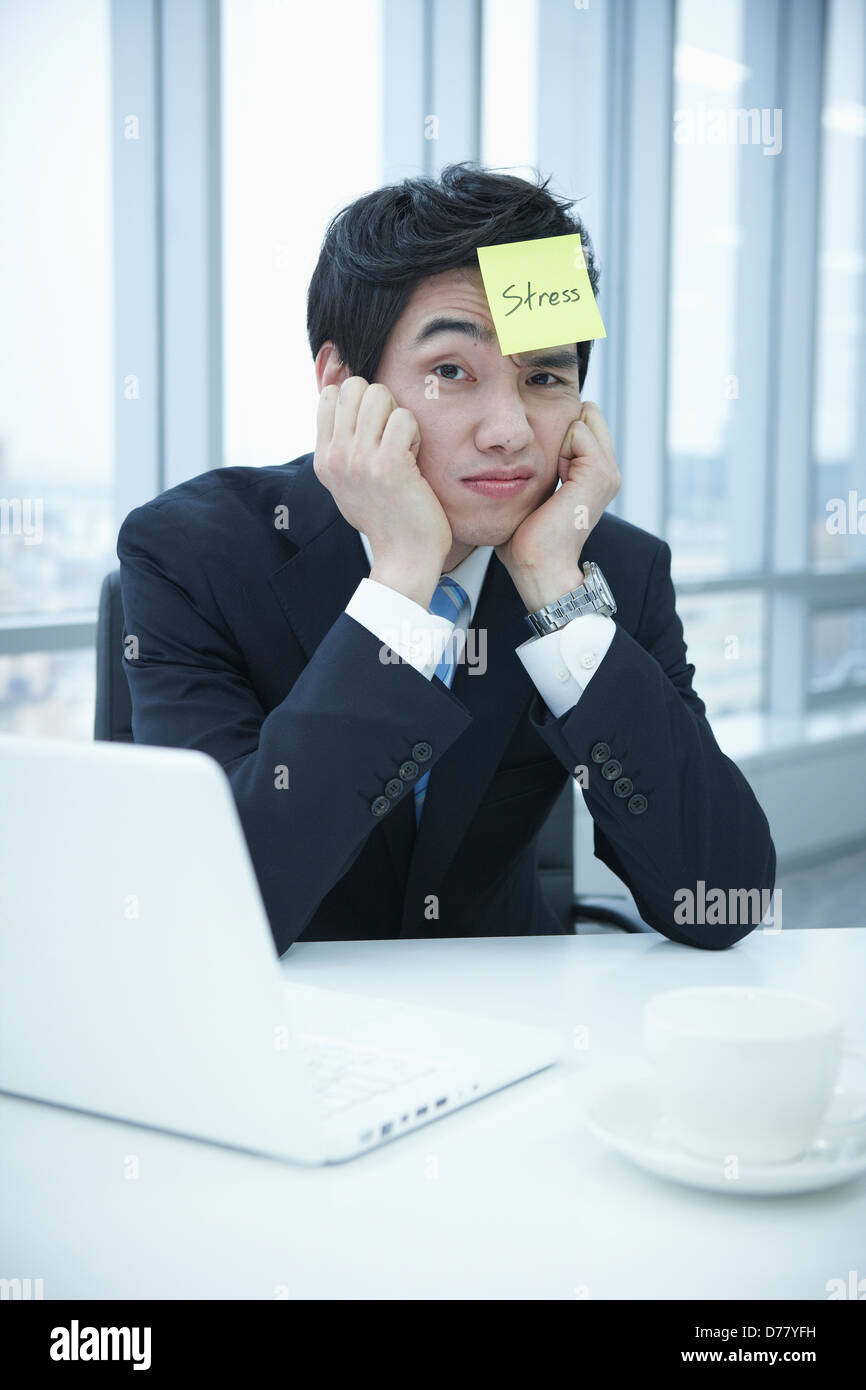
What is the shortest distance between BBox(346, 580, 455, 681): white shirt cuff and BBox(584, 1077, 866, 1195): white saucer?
1.93ft

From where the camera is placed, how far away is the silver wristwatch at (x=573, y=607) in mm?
1435

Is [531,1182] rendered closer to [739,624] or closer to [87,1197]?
[87,1197]

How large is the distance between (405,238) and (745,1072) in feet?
3.70

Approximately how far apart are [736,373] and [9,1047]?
172 inches

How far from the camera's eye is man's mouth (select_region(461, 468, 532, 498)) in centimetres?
147

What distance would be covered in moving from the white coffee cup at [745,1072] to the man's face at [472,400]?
871 millimetres

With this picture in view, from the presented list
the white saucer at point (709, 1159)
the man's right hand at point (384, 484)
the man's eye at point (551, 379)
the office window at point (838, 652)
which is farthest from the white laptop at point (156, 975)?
the office window at point (838, 652)

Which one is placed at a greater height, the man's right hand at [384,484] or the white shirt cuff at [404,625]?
the man's right hand at [384,484]

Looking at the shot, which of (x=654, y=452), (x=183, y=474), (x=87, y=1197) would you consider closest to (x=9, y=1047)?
(x=87, y=1197)

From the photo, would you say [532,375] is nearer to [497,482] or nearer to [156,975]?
[497,482]

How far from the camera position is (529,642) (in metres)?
1.37

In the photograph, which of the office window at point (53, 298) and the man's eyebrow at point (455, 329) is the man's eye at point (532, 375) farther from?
the office window at point (53, 298)

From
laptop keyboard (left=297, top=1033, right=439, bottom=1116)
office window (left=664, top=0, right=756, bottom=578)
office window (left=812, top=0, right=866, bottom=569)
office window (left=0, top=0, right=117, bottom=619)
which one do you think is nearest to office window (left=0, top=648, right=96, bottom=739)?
office window (left=0, top=0, right=117, bottom=619)

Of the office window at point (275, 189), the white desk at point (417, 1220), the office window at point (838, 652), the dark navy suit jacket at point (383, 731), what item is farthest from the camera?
the office window at point (838, 652)
